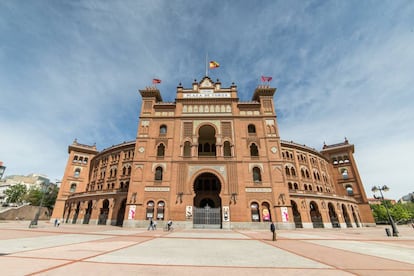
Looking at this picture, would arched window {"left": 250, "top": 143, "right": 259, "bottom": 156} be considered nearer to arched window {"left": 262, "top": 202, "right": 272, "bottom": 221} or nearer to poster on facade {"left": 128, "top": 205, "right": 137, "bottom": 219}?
arched window {"left": 262, "top": 202, "right": 272, "bottom": 221}

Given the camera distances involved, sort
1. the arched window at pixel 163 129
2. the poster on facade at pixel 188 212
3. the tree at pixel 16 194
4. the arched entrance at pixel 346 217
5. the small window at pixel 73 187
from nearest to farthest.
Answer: the poster on facade at pixel 188 212, the arched window at pixel 163 129, the arched entrance at pixel 346 217, the small window at pixel 73 187, the tree at pixel 16 194

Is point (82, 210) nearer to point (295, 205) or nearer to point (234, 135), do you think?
point (234, 135)

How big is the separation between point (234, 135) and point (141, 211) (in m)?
17.3

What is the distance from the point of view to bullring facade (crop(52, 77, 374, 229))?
25031 millimetres

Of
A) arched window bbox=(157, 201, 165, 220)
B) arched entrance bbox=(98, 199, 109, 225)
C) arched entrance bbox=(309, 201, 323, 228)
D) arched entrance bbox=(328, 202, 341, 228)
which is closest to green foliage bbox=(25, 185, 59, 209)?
arched entrance bbox=(98, 199, 109, 225)

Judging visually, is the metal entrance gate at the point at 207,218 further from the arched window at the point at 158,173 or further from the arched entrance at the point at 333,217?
the arched entrance at the point at 333,217

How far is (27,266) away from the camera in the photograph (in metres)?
5.24

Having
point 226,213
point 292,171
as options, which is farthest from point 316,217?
point 226,213

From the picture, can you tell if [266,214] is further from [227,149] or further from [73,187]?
[73,187]

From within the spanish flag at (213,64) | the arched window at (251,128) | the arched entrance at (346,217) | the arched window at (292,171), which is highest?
Answer: the spanish flag at (213,64)

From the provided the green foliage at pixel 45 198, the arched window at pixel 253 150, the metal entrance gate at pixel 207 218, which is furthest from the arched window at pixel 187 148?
the green foliage at pixel 45 198

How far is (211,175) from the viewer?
31.4m

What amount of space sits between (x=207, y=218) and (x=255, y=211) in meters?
6.56

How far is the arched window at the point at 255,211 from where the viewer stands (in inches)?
964
